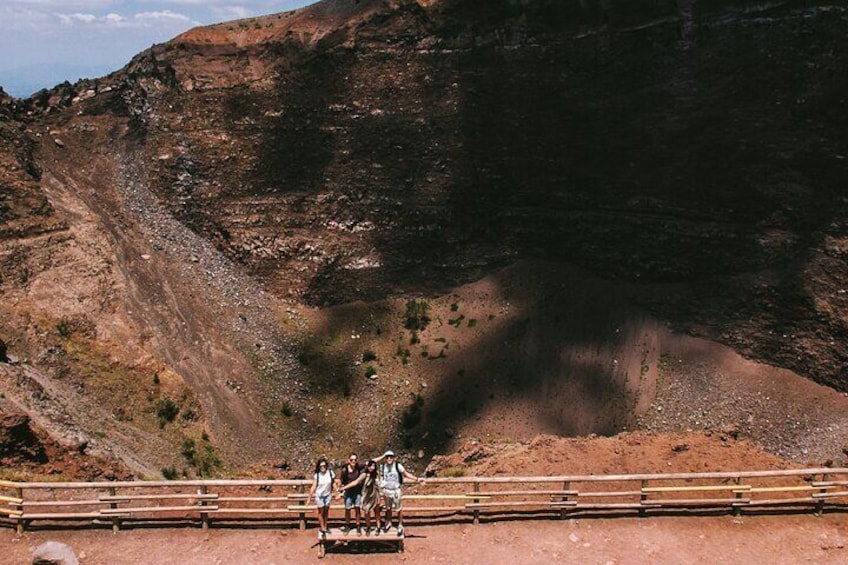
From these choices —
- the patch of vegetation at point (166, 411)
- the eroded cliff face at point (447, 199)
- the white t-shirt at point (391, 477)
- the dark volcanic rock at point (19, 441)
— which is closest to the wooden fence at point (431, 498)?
the white t-shirt at point (391, 477)

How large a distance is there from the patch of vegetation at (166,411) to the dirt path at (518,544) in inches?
664

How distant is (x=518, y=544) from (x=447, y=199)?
32713 millimetres

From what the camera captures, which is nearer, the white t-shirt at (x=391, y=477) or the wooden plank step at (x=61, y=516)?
the white t-shirt at (x=391, y=477)

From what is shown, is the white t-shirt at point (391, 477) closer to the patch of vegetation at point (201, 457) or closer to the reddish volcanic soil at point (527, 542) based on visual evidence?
the reddish volcanic soil at point (527, 542)

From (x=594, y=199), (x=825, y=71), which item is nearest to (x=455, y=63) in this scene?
(x=594, y=199)

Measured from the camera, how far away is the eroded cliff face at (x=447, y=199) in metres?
40.8

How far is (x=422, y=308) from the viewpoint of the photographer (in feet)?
158

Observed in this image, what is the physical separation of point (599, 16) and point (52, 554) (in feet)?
144

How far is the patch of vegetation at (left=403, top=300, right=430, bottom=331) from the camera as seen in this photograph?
47.6m

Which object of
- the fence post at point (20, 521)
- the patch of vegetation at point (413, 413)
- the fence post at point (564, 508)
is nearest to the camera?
the fence post at point (20, 521)

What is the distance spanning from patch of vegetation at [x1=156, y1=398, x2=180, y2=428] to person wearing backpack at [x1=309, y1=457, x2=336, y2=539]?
20.9 metres

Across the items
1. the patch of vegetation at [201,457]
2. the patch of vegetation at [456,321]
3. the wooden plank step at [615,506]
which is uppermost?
the wooden plank step at [615,506]

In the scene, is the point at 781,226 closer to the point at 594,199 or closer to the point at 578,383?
the point at 594,199

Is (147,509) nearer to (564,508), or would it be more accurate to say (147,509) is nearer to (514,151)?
(564,508)
